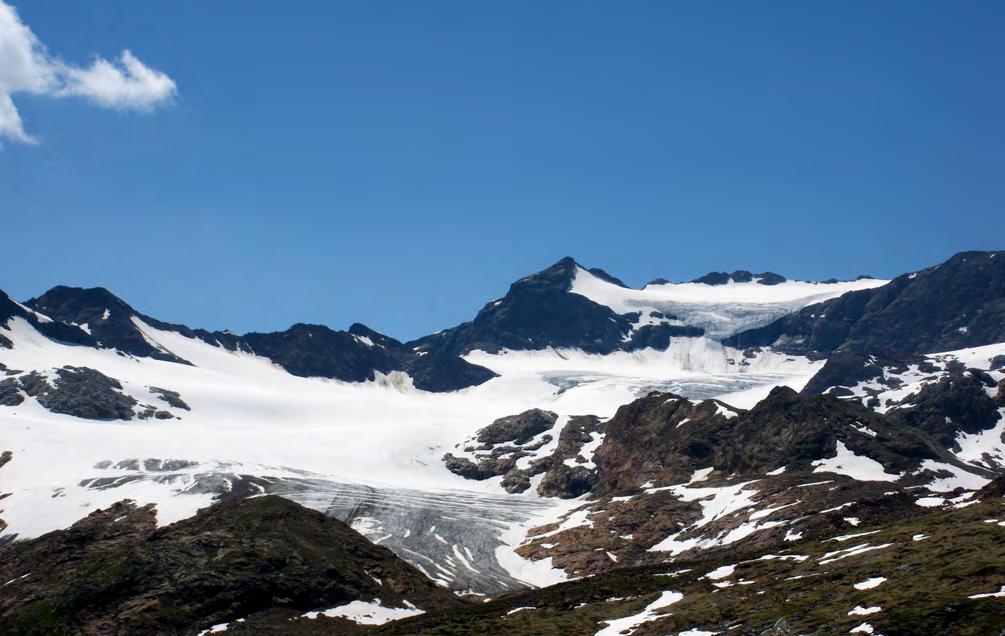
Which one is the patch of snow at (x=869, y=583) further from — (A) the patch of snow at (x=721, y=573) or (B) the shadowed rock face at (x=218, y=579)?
(B) the shadowed rock face at (x=218, y=579)

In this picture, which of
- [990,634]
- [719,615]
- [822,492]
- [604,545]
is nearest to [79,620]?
[719,615]

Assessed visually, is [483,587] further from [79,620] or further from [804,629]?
[804,629]

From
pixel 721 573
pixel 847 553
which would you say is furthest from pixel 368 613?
pixel 847 553

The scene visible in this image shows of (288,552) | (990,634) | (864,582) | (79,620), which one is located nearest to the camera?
(990,634)

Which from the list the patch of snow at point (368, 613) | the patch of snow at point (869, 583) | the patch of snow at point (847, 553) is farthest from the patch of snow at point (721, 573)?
the patch of snow at point (368, 613)

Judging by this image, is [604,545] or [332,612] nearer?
[332,612]

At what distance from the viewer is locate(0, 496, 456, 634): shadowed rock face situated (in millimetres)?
98188

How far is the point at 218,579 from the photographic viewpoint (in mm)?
102688

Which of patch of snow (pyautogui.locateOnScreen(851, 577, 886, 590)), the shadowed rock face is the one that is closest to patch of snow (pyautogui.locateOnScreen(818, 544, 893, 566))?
patch of snow (pyautogui.locateOnScreen(851, 577, 886, 590))

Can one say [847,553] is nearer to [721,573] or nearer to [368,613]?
[721,573]

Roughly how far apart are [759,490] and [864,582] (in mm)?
103474

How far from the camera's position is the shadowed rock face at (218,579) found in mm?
98188

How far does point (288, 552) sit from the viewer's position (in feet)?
359

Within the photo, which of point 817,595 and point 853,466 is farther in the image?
point 853,466
